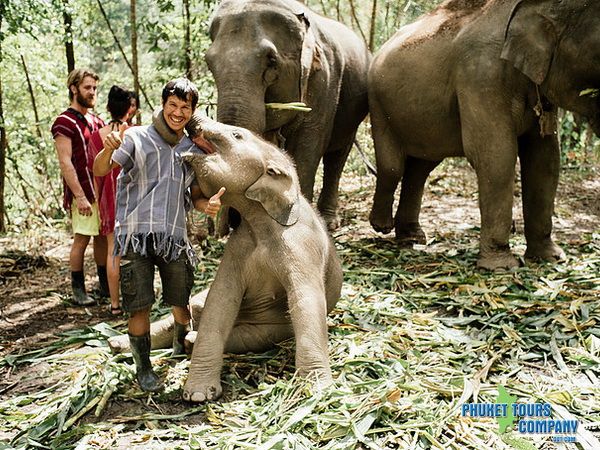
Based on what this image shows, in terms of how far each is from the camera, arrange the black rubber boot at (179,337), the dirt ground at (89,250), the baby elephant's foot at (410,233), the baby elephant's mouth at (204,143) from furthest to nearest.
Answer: the baby elephant's foot at (410,233)
the dirt ground at (89,250)
the black rubber boot at (179,337)
the baby elephant's mouth at (204,143)

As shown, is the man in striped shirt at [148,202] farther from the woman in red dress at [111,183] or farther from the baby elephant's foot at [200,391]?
the woman in red dress at [111,183]

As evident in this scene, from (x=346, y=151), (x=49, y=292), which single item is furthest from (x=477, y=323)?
(x=346, y=151)

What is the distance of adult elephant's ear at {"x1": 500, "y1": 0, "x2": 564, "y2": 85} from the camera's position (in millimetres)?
5129

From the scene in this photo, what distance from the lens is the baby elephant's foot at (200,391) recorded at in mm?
3321

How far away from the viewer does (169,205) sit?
3.48 meters

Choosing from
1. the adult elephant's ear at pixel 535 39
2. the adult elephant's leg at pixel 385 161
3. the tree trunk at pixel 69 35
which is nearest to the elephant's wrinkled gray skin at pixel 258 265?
the adult elephant's ear at pixel 535 39

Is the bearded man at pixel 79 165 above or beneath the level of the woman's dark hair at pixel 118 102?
beneath

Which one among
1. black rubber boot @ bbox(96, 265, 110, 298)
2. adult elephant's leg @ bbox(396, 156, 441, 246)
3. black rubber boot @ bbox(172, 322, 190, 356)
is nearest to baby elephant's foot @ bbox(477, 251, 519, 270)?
adult elephant's leg @ bbox(396, 156, 441, 246)

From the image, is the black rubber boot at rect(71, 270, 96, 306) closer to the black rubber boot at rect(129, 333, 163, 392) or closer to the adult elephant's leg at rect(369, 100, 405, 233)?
the black rubber boot at rect(129, 333, 163, 392)

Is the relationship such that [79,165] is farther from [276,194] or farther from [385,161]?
[385,161]

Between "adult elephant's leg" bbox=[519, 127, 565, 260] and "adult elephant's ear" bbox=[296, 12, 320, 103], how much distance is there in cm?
202

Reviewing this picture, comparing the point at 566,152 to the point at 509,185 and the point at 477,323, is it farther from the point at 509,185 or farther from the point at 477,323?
the point at 477,323

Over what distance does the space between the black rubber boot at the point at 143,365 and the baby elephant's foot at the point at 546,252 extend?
3.84 meters

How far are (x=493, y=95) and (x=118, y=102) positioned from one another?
2.92 m
